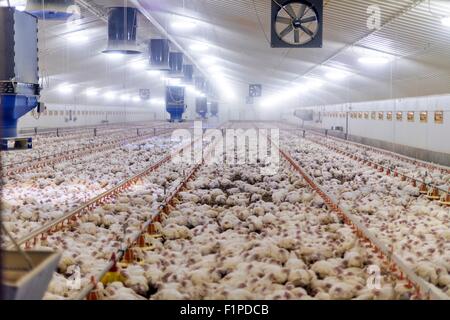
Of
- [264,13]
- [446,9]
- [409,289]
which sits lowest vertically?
[409,289]

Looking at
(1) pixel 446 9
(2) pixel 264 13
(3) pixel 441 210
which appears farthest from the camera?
(2) pixel 264 13

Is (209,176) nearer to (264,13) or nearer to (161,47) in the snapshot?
(264,13)

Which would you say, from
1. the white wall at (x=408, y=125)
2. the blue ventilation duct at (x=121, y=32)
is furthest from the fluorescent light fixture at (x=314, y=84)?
the blue ventilation duct at (x=121, y=32)

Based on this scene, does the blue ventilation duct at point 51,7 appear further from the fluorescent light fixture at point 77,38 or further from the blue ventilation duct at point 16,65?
the fluorescent light fixture at point 77,38

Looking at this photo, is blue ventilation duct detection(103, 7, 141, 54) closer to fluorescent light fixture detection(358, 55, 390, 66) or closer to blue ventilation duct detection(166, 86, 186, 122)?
fluorescent light fixture detection(358, 55, 390, 66)

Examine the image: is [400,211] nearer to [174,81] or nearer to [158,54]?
[158,54]

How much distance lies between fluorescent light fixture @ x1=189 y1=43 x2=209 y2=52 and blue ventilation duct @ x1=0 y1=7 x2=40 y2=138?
66.3 ft

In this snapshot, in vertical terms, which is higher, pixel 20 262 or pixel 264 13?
pixel 264 13

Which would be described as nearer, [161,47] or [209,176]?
[209,176]

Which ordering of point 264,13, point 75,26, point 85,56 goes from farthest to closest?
point 85,56 → point 75,26 → point 264,13

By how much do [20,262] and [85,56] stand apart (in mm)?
30820

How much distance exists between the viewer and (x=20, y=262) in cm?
357

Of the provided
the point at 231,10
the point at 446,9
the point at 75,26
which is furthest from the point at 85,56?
→ the point at 446,9

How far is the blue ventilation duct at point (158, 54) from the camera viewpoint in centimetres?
2717
